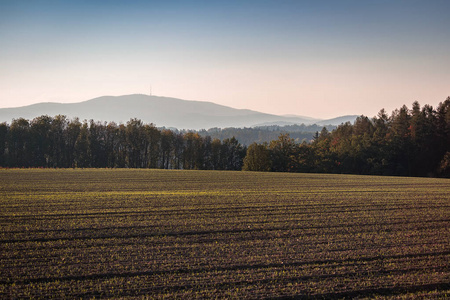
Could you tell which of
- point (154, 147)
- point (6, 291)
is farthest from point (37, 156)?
point (6, 291)

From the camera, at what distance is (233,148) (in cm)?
9875

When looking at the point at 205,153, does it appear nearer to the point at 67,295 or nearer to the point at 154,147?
the point at 154,147

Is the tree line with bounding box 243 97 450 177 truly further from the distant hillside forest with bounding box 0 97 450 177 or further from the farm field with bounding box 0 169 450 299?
the farm field with bounding box 0 169 450 299

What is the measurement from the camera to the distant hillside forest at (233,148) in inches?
2758

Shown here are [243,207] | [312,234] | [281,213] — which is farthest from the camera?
[243,207]

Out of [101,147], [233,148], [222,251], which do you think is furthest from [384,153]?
[101,147]

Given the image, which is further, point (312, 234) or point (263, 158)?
point (263, 158)

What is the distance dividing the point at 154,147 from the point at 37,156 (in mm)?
29179

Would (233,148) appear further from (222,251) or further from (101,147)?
(222,251)

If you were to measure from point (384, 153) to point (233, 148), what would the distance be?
43.6 meters

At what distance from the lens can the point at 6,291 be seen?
855cm

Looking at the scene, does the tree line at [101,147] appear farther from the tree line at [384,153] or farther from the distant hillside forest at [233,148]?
the tree line at [384,153]

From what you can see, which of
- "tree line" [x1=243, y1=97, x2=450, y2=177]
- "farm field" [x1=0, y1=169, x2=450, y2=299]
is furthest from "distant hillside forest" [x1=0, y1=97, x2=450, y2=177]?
"farm field" [x1=0, y1=169, x2=450, y2=299]

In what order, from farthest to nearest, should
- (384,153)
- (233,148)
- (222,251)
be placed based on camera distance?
(233,148)
(384,153)
(222,251)
